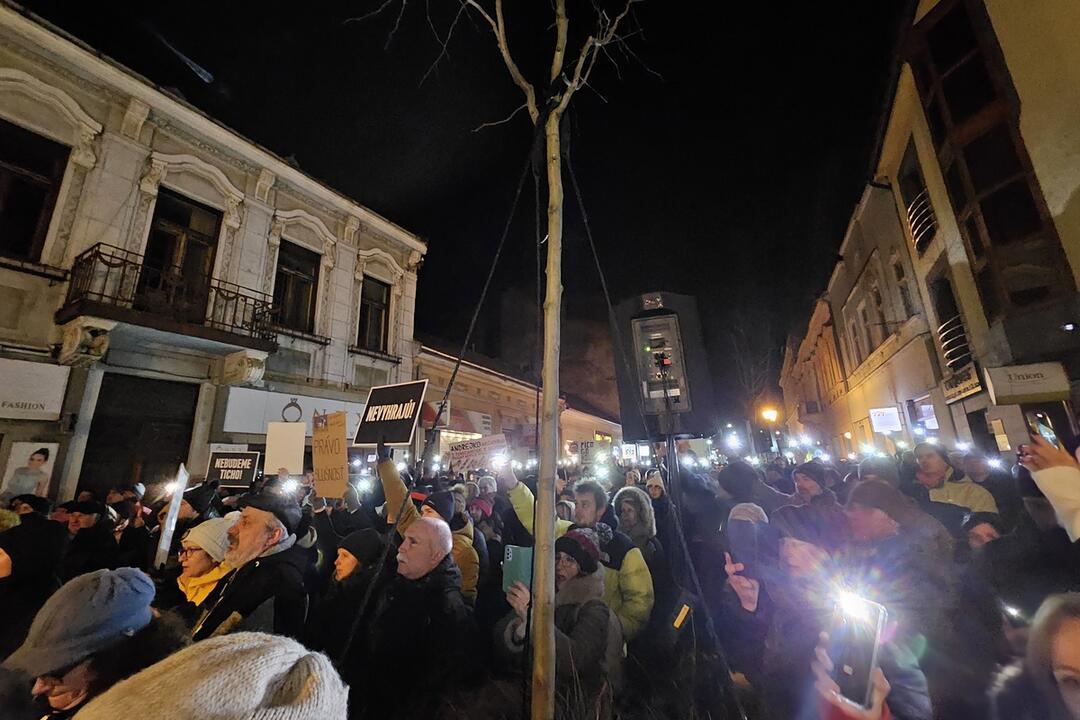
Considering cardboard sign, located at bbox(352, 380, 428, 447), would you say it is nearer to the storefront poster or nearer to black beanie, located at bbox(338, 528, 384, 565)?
black beanie, located at bbox(338, 528, 384, 565)

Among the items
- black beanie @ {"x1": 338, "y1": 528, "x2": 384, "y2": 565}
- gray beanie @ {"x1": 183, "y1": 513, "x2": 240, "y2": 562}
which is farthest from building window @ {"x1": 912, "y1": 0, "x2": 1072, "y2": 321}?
gray beanie @ {"x1": 183, "y1": 513, "x2": 240, "y2": 562}

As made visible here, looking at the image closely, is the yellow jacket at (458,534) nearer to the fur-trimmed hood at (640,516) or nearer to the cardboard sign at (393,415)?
the cardboard sign at (393,415)

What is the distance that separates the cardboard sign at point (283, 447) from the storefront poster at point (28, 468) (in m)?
5.52

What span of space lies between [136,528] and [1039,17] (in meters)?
17.0

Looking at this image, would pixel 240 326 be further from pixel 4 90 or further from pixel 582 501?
pixel 582 501

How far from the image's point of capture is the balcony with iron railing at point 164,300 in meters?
7.90

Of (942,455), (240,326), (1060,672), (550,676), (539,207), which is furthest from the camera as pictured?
(240,326)

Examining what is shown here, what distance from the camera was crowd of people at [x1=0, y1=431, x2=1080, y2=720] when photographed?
156 centimetres

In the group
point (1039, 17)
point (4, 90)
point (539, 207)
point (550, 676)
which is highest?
point (1039, 17)

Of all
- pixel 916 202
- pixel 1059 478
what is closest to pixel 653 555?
pixel 1059 478

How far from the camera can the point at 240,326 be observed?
989cm

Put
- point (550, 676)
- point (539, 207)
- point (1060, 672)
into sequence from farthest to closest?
1. point (539, 207)
2. point (550, 676)
3. point (1060, 672)

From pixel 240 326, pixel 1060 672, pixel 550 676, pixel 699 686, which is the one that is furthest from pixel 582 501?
pixel 240 326

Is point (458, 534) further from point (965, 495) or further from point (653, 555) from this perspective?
point (965, 495)
